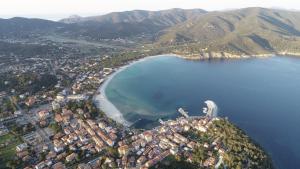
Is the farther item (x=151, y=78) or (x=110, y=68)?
(x=110, y=68)

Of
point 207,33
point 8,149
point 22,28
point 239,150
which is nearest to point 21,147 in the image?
point 8,149

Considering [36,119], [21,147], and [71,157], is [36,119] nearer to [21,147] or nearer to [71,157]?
[21,147]

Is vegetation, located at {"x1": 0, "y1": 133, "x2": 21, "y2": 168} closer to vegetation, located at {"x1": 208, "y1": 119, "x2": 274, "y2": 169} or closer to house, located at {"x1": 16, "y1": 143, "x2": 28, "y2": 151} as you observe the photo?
house, located at {"x1": 16, "y1": 143, "x2": 28, "y2": 151}

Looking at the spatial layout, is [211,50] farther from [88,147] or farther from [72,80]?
[88,147]

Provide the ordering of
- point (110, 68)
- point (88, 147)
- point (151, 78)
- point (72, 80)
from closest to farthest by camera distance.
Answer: point (88, 147), point (72, 80), point (151, 78), point (110, 68)

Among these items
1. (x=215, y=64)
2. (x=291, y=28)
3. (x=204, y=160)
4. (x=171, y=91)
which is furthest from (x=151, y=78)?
(x=291, y=28)

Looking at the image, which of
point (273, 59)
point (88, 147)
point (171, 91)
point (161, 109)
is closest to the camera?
point (88, 147)

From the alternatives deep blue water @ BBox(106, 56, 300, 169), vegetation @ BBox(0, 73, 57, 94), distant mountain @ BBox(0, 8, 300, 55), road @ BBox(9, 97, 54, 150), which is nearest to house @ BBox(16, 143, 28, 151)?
road @ BBox(9, 97, 54, 150)
